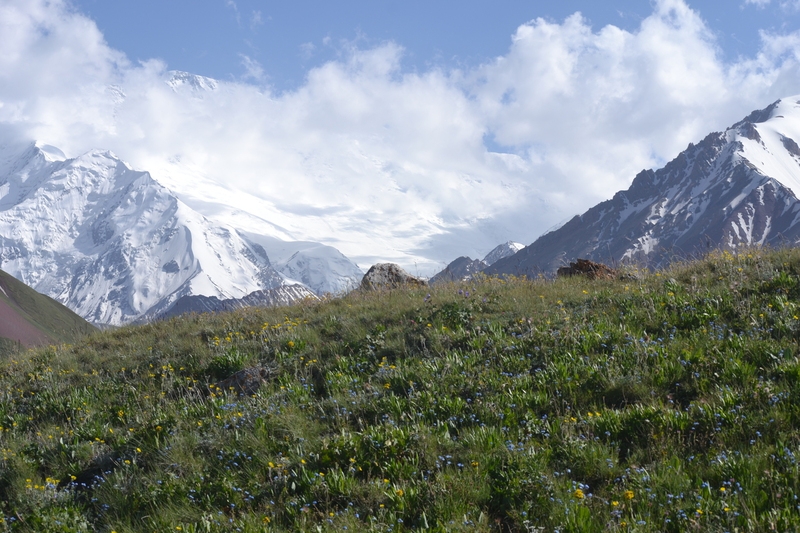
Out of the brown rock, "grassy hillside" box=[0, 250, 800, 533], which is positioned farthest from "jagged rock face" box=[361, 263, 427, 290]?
"grassy hillside" box=[0, 250, 800, 533]

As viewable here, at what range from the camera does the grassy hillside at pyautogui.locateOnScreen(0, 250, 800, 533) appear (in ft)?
15.9

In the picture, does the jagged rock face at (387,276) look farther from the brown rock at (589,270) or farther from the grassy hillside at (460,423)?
the grassy hillside at (460,423)

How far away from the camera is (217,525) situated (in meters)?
5.04

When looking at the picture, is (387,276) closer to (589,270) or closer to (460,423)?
(589,270)

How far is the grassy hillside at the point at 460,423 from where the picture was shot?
190 inches

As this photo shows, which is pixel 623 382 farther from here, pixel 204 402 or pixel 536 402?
pixel 204 402

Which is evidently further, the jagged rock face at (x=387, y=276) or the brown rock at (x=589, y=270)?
the jagged rock face at (x=387, y=276)

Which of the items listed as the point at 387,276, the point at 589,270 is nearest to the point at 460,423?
the point at 589,270

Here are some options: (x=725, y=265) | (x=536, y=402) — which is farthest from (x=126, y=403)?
(x=725, y=265)

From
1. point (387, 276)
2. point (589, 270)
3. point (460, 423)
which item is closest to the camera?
point (460, 423)

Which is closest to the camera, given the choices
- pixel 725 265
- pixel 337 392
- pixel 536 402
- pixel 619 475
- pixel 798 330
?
pixel 619 475

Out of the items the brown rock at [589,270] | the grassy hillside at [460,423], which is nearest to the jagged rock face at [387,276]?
the brown rock at [589,270]

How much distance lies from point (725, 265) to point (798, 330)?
11.3ft

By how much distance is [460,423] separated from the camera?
251 inches
